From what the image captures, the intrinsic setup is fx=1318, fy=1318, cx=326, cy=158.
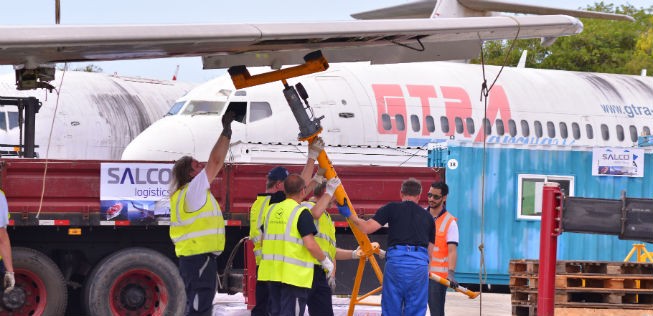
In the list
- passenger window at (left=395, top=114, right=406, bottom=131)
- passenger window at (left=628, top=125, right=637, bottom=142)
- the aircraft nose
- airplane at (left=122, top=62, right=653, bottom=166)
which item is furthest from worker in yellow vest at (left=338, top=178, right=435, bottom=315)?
passenger window at (left=628, top=125, right=637, bottom=142)

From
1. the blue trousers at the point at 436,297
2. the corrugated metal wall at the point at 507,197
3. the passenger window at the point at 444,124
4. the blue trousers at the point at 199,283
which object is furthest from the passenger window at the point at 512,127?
the blue trousers at the point at 199,283

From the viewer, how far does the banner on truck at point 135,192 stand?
1603cm

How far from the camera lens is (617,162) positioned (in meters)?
21.3

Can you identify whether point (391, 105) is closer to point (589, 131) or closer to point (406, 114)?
point (406, 114)

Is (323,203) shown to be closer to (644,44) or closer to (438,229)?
(438,229)

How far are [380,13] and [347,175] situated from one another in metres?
22.9

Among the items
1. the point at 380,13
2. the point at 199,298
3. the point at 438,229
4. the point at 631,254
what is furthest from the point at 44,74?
the point at 380,13

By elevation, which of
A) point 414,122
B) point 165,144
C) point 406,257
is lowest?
point 406,257

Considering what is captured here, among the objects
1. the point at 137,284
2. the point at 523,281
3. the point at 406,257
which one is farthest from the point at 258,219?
the point at 523,281

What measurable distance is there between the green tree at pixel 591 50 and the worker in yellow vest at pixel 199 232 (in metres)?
50.2

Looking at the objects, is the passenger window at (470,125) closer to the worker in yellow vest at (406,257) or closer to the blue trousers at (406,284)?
the worker in yellow vest at (406,257)

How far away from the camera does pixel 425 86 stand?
2716 centimetres

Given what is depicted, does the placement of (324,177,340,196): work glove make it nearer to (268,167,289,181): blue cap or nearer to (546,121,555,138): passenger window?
(268,167,289,181): blue cap

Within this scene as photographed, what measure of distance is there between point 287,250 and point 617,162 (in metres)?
10.9
